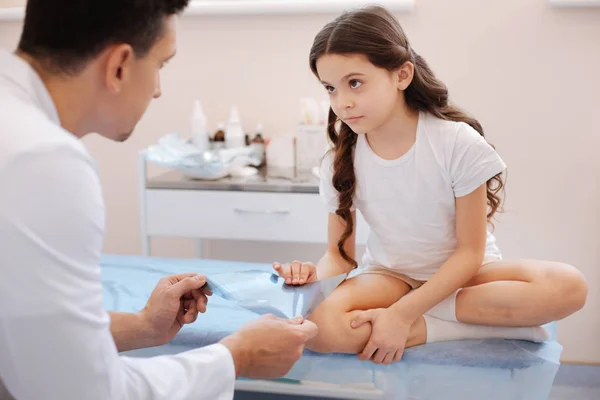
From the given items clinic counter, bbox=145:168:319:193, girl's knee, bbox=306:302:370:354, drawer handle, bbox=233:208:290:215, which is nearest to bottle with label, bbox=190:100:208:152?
clinic counter, bbox=145:168:319:193

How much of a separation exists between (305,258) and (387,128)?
3.84ft

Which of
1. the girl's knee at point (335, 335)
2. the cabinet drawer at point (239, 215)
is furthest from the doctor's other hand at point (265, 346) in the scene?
the cabinet drawer at point (239, 215)

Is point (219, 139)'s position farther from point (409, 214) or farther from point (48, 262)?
point (48, 262)

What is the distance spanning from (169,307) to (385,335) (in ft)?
1.41

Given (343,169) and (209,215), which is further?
(209,215)

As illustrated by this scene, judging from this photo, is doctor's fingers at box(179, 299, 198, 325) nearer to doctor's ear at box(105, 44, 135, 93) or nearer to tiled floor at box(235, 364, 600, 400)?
doctor's ear at box(105, 44, 135, 93)

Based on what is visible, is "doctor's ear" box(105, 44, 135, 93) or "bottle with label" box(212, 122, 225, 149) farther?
"bottle with label" box(212, 122, 225, 149)

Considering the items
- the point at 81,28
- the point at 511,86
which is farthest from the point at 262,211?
the point at 81,28

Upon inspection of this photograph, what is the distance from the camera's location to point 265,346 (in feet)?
3.49

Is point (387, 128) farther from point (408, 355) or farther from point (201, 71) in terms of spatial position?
point (201, 71)

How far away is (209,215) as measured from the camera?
214 cm

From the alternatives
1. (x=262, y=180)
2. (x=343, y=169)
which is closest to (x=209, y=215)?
(x=262, y=180)

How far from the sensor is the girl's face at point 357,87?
1.31 metres

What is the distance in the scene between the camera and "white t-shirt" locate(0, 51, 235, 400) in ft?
2.45
